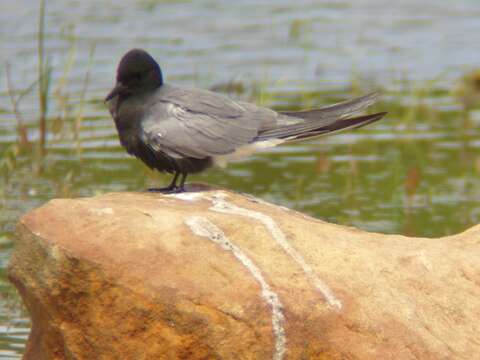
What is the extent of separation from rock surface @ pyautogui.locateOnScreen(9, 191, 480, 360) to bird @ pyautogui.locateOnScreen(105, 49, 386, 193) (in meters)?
0.66

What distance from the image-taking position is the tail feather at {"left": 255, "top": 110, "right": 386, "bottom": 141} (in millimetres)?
5266

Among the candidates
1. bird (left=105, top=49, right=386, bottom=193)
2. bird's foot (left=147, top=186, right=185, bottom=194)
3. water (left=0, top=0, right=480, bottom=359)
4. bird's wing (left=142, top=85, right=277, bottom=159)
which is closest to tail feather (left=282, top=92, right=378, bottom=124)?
bird (left=105, top=49, right=386, bottom=193)

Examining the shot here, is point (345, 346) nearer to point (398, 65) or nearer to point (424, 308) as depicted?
point (424, 308)

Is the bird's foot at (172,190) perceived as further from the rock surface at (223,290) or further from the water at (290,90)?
the water at (290,90)

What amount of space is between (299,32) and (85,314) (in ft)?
24.4

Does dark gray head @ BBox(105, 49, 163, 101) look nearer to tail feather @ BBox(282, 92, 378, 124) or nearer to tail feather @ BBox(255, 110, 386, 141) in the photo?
tail feather @ BBox(255, 110, 386, 141)

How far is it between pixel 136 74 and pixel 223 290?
1.45m

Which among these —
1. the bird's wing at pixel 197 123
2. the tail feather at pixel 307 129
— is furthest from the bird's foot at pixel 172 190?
the tail feather at pixel 307 129

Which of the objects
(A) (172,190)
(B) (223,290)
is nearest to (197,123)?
(A) (172,190)

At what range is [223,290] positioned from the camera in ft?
14.1

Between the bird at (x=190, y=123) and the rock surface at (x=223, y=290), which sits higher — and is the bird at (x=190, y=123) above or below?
above

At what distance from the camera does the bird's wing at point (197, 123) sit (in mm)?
5289

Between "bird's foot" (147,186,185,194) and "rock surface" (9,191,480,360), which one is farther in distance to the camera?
"bird's foot" (147,186,185,194)

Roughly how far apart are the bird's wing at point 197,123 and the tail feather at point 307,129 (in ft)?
0.20
